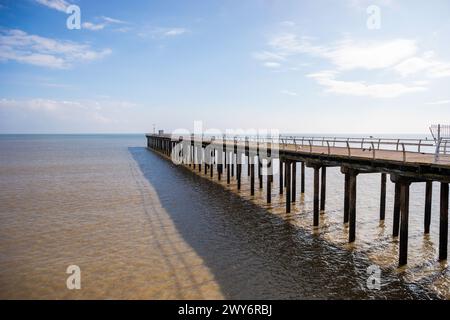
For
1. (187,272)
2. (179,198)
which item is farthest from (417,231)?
(179,198)

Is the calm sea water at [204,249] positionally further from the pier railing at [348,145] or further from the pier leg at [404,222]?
the pier railing at [348,145]

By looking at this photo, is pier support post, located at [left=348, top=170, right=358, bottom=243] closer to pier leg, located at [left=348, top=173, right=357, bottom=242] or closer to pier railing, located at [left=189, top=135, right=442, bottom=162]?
pier leg, located at [left=348, top=173, right=357, bottom=242]

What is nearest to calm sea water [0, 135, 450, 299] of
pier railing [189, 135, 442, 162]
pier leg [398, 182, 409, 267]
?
pier leg [398, 182, 409, 267]

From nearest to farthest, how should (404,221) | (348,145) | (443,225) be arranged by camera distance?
1. (404,221)
2. (443,225)
3. (348,145)

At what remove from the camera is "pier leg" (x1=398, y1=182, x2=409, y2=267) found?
12109 mm

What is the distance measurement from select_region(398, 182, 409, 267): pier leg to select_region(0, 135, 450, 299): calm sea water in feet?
1.49

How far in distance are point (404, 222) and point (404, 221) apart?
4 cm

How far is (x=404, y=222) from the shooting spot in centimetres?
1215

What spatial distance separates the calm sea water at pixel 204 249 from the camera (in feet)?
35.8

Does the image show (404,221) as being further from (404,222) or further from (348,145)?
(348,145)

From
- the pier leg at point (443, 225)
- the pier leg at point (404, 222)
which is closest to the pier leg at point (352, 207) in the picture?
the pier leg at point (404, 222)

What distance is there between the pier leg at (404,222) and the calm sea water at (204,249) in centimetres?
45

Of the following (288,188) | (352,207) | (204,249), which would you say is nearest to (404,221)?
(352,207)
